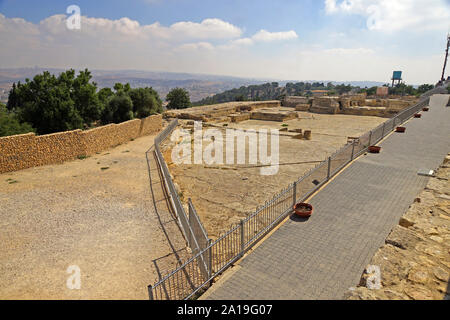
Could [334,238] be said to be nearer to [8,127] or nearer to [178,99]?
[8,127]

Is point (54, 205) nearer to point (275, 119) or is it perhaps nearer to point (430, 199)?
point (430, 199)

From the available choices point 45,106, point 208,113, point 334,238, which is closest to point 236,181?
point 334,238

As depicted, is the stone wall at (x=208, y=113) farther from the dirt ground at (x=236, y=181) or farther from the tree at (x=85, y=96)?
the dirt ground at (x=236, y=181)

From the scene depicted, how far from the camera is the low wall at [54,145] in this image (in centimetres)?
1430

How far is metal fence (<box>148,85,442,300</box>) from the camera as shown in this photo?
5727 millimetres

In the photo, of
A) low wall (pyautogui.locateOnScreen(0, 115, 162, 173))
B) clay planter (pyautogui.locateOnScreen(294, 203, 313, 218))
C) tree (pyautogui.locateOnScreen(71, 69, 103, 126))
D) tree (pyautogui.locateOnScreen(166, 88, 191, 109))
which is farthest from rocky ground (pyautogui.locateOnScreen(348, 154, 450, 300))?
tree (pyautogui.locateOnScreen(166, 88, 191, 109))

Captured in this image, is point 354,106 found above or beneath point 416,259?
above

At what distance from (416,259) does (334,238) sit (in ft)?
6.61

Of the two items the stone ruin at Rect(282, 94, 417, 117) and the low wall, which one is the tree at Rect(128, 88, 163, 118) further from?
the stone ruin at Rect(282, 94, 417, 117)

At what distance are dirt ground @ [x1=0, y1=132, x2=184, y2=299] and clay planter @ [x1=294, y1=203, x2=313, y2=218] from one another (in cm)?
352

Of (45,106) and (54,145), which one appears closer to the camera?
(54,145)

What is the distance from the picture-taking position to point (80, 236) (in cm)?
826

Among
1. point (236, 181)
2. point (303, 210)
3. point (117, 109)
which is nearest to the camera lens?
point (303, 210)

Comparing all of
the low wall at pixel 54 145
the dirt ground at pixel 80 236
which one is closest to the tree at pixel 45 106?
the low wall at pixel 54 145
